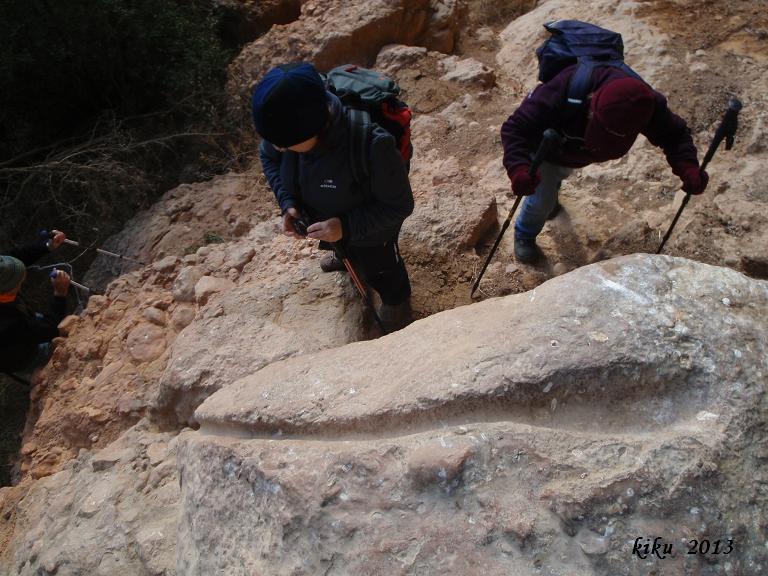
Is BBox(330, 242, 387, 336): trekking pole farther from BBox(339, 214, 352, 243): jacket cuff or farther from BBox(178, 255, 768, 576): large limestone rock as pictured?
BBox(178, 255, 768, 576): large limestone rock

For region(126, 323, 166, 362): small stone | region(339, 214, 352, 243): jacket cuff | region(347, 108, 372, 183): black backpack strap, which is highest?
region(347, 108, 372, 183): black backpack strap

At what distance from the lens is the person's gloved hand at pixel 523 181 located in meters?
2.71

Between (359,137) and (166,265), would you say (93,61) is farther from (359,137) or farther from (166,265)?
(359,137)

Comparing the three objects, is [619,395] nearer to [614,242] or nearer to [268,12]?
[614,242]

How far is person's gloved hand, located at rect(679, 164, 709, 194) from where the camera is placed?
2.67 meters

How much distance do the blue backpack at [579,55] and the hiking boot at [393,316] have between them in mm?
1547

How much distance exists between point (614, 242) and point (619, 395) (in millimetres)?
2117

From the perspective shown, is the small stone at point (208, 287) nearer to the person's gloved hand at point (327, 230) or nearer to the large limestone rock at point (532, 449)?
the person's gloved hand at point (327, 230)

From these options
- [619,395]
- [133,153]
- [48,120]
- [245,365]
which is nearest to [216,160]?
[133,153]

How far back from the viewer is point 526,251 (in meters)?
3.55
